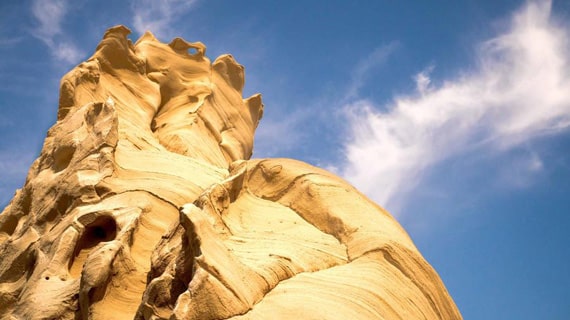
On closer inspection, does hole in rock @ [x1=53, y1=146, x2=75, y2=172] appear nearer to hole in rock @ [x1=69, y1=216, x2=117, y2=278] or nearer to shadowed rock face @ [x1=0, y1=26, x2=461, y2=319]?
shadowed rock face @ [x1=0, y1=26, x2=461, y2=319]

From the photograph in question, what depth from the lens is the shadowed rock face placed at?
25.4ft

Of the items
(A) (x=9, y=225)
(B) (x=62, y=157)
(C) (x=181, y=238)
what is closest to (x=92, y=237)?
(C) (x=181, y=238)

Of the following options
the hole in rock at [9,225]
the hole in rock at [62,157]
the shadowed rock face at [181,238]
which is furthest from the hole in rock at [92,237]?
the hole in rock at [9,225]

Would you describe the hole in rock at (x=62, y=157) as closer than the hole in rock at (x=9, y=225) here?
Yes

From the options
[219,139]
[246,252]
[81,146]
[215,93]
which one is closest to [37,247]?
[81,146]

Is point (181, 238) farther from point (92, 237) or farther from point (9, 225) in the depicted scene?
point (9, 225)

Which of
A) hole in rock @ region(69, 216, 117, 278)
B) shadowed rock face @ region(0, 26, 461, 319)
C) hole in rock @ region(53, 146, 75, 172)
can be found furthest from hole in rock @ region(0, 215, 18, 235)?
hole in rock @ region(69, 216, 117, 278)

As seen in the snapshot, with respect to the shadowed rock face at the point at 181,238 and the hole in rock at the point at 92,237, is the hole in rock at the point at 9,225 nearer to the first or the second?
the shadowed rock face at the point at 181,238

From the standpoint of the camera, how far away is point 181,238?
27.6 feet

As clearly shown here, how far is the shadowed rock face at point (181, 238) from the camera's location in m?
7.73

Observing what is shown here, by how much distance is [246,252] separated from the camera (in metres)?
8.81

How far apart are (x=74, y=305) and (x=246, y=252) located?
2.28m

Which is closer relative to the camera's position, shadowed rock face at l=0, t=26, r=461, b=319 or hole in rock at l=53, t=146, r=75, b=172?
shadowed rock face at l=0, t=26, r=461, b=319

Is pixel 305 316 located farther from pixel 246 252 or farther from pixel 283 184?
pixel 283 184
